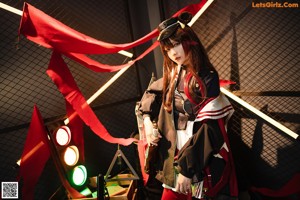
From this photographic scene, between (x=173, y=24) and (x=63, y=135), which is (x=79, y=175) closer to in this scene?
(x=63, y=135)

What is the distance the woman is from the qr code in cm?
137

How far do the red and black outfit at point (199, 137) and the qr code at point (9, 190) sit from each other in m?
1.37

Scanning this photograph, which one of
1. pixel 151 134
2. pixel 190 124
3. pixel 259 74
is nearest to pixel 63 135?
pixel 151 134

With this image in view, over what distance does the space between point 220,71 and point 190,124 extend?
1.23 m

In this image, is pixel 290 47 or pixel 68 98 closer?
pixel 68 98

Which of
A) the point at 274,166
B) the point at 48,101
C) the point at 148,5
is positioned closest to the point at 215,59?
the point at 148,5

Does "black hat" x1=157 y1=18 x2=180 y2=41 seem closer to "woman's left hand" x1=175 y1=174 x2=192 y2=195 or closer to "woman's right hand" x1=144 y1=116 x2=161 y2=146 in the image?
"woman's right hand" x1=144 y1=116 x2=161 y2=146

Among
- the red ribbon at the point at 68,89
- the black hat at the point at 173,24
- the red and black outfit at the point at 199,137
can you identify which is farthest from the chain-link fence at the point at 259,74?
the red ribbon at the point at 68,89

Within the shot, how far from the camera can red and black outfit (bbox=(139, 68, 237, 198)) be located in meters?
1.66

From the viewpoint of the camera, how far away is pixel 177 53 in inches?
70.0

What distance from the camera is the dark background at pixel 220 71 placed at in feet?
8.02

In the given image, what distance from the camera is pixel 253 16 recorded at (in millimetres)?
2482

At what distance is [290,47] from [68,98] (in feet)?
6.78

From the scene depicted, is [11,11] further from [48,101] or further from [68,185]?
[68,185]
